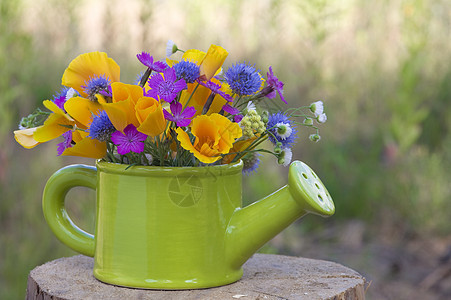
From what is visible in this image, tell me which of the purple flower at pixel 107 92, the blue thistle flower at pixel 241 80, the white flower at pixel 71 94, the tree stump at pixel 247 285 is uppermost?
the blue thistle flower at pixel 241 80

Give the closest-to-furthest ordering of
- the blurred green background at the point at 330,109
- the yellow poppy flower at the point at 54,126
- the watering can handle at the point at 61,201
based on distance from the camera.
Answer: the yellow poppy flower at the point at 54,126 < the watering can handle at the point at 61,201 < the blurred green background at the point at 330,109

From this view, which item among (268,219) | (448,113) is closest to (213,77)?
(268,219)

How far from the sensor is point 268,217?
43.5 inches

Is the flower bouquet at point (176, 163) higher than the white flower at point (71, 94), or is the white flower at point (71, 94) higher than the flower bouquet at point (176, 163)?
the white flower at point (71, 94)

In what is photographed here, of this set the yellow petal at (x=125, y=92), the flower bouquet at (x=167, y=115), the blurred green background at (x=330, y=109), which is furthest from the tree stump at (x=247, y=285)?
the blurred green background at (x=330, y=109)

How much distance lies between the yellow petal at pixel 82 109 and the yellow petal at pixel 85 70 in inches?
1.7

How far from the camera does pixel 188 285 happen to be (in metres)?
1.07

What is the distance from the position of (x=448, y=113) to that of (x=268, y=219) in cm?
259

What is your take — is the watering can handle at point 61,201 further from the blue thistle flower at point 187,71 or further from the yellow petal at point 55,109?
the blue thistle flower at point 187,71

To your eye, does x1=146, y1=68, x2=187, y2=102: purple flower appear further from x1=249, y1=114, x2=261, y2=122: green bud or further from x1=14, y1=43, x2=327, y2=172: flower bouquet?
x1=249, y1=114, x2=261, y2=122: green bud

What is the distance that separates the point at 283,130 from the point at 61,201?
1.58ft

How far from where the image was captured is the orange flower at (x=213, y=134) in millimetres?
996

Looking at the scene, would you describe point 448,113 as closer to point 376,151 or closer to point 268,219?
point 376,151

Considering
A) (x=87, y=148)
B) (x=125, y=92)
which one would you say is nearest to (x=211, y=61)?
(x=125, y=92)
